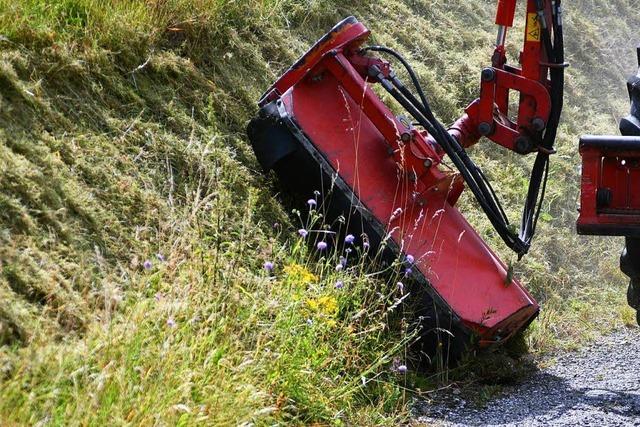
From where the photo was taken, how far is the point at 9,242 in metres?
3.92

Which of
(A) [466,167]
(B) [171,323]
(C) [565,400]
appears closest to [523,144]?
(A) [466,167]

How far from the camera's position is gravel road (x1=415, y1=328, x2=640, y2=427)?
4711 mm

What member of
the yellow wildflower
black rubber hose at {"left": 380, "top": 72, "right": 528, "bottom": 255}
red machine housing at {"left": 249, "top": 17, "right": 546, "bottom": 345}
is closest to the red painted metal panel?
red machine housing at {"left": 249, "top": 17, "right": 546, "bottom": 345}

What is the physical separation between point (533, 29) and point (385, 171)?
3.46 feet

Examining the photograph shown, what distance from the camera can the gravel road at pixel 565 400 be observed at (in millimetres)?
4711

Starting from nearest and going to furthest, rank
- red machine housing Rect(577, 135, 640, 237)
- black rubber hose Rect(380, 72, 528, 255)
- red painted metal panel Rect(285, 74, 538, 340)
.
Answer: red machine housing Rect(577, 135, 640, 237)
red painted metal panel Rect(285, 74, 538, 340)
black rubber hose Rect(380, 72, 528, 255)

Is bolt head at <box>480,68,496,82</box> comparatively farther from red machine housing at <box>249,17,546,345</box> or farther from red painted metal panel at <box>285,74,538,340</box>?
red painted metal panel at <box>285,74,538,340</box>

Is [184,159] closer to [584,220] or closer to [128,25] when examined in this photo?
[128,25]

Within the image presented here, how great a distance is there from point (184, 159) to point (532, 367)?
2091mm

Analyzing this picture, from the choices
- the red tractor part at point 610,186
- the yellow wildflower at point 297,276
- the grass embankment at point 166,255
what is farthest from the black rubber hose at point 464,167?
the yellow wildflower at point 297,276

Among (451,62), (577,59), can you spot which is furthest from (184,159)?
(577,59)

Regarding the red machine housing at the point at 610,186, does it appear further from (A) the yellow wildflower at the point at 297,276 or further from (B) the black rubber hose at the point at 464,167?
(A) the yellow wildflower at the point at 297,276

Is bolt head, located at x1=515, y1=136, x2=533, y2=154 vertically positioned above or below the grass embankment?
below

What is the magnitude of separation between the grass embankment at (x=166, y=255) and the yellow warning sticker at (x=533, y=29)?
156cm
